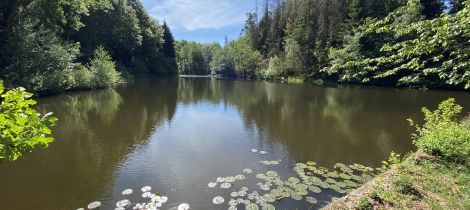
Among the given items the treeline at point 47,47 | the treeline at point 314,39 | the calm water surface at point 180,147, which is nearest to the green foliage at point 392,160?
the calm water surface at point 180,147

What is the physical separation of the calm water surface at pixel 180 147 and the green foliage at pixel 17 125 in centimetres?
581

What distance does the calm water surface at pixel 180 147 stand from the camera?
30.5 feet

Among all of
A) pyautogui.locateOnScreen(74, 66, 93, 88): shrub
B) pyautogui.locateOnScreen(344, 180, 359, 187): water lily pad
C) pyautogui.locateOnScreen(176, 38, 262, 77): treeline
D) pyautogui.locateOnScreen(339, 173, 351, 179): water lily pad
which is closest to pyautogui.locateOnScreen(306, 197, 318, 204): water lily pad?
pyautogui.locateOnScreen(344, 180, 359, 187): water lily pad

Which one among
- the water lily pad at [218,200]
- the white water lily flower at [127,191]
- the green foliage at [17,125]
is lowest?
the water lily pad at [218,200]

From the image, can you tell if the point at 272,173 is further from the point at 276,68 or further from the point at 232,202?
the point at 276,68

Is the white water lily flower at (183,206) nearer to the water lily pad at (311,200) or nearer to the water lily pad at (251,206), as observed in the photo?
the water lily pad at (251,206)

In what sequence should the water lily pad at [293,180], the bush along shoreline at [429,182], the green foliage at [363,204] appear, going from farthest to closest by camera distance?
1. the water lily pad at [293,180]
2. the bush along shoreline at [429,182]
3. the green foliage at [363,204]

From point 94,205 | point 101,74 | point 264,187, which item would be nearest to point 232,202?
point 264,187

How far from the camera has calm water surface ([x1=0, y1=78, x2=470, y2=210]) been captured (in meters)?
9.31

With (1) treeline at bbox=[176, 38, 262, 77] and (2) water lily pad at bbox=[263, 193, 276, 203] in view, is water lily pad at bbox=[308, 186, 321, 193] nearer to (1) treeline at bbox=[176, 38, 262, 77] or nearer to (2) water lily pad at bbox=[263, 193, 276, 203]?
(2) water lily pad at bbox=[263, 193, 276, 203]

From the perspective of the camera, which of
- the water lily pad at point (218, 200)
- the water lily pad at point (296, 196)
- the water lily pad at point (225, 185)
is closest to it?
the water lily pad at point (218, 200)

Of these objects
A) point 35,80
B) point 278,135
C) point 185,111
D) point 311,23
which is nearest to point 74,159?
point 278,135

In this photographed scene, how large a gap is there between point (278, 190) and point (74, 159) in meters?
7.71

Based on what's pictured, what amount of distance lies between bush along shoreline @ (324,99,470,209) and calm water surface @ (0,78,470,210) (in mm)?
2115
